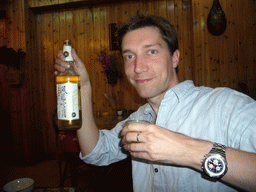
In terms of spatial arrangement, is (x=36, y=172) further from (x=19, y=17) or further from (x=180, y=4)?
(x=180, y=4)

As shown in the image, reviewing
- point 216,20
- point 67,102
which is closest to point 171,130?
point 67,102

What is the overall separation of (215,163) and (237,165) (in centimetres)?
9

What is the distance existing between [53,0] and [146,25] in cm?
331

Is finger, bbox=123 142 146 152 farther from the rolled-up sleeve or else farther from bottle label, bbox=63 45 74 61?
bottle label, bbox=63 45 74 61

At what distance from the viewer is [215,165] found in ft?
1.94

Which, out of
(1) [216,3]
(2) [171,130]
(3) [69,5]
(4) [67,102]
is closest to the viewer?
(4) [67,102]

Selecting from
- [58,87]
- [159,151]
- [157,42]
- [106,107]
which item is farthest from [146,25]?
[106,107]

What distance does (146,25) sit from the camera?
1140 mm

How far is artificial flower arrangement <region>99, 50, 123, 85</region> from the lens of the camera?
3.36m

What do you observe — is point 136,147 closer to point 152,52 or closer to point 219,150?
point 219,150

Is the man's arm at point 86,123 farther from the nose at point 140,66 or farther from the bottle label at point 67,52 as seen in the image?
the nose at point 140,66

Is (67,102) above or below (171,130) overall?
above

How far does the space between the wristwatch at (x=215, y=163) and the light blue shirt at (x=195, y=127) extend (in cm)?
14

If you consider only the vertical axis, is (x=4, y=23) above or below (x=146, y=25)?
above
